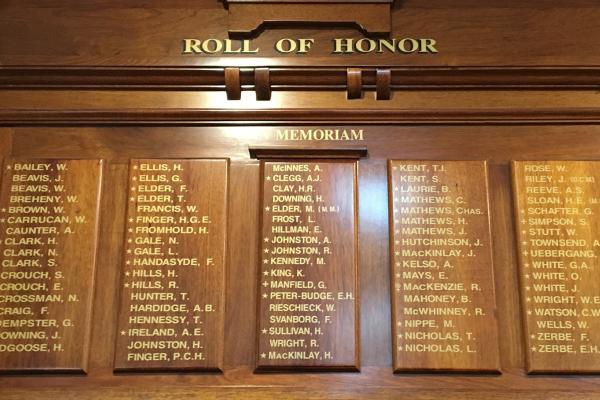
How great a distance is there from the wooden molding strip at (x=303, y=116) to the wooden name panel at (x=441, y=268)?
32 cm

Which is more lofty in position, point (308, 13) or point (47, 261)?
point (308, 13)

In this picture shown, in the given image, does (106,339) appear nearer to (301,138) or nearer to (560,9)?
(301,138)

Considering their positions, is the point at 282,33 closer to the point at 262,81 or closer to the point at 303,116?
the point at 262,81

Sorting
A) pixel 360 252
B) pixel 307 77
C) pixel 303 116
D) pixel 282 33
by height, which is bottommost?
pixel 360 252

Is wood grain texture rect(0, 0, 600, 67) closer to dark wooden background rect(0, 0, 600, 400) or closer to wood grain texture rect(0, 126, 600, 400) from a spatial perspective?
dark wooden background rect(0, 0, 600, 400)

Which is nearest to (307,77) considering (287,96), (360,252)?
(287,96)

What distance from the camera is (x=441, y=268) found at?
471cm

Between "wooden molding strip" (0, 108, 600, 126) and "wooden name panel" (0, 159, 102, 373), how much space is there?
312mm

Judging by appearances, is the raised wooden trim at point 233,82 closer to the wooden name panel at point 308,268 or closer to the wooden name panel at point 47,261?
the wooden name panel at point 308,268

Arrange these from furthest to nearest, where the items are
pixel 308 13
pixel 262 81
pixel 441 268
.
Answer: pixel 308 13
pixel 262 81
pixel 441 268

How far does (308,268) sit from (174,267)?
807 millimetres

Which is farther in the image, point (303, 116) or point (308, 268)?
point (303, 116)

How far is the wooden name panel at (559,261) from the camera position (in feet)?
15.0

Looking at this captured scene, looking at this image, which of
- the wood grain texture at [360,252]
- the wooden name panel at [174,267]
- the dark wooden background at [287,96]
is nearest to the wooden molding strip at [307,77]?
the dark wooden background at [287,96]
